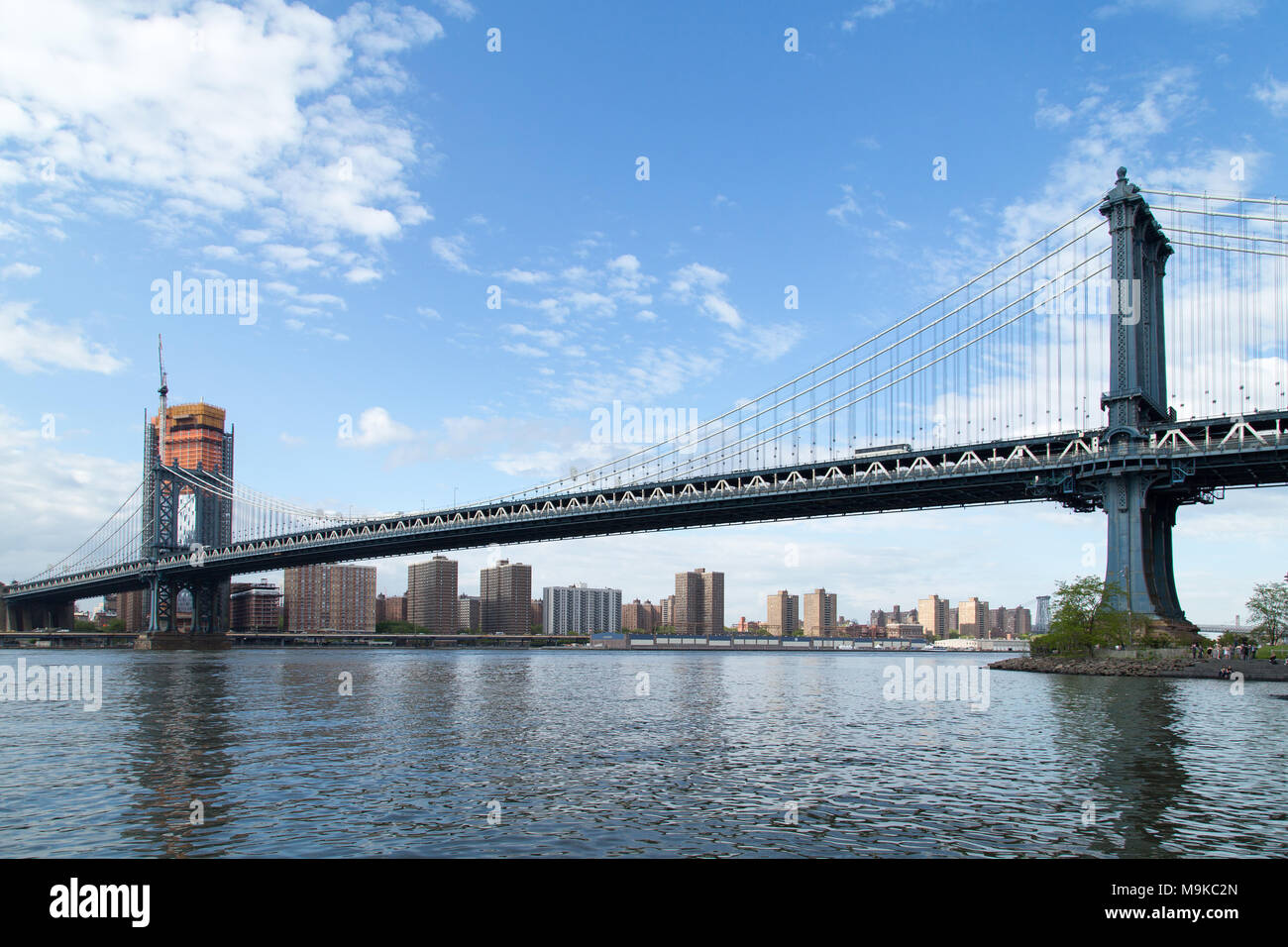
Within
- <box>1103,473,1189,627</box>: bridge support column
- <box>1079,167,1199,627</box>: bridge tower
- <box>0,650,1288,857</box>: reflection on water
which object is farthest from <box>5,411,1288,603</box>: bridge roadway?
<box>0,650,1288,857</box>: reflection on water

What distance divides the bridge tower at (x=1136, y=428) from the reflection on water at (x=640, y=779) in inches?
986

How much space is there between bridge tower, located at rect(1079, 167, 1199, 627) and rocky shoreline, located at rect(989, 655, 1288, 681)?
13.0ft

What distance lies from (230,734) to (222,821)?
1324cm

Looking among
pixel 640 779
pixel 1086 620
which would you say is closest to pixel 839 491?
pixel 1086 620

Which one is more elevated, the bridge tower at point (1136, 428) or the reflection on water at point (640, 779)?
the bridge tower at point (1136, 428)

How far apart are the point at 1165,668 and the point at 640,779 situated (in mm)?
49401

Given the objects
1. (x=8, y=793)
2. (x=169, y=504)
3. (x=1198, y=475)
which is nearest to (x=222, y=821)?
(x=8, y=793)

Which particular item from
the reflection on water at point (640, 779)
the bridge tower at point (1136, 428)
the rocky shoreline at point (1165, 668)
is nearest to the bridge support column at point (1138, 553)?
the bridge tower at point (1136, 428)

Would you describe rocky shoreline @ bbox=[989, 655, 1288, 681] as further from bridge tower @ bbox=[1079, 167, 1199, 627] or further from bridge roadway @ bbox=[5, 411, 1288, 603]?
bridge roadway @ bbox=[5, 411, 1288, 603]

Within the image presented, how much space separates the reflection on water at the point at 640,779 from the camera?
14.8m

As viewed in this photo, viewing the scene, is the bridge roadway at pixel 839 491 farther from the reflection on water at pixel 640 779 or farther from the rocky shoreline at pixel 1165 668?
the reflection on water at pixel 640 779

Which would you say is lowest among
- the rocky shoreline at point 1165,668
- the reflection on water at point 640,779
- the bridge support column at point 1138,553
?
the rocky shoreline at point 1165,668

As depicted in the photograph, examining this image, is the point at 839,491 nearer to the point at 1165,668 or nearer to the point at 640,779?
the point at 1165,668
